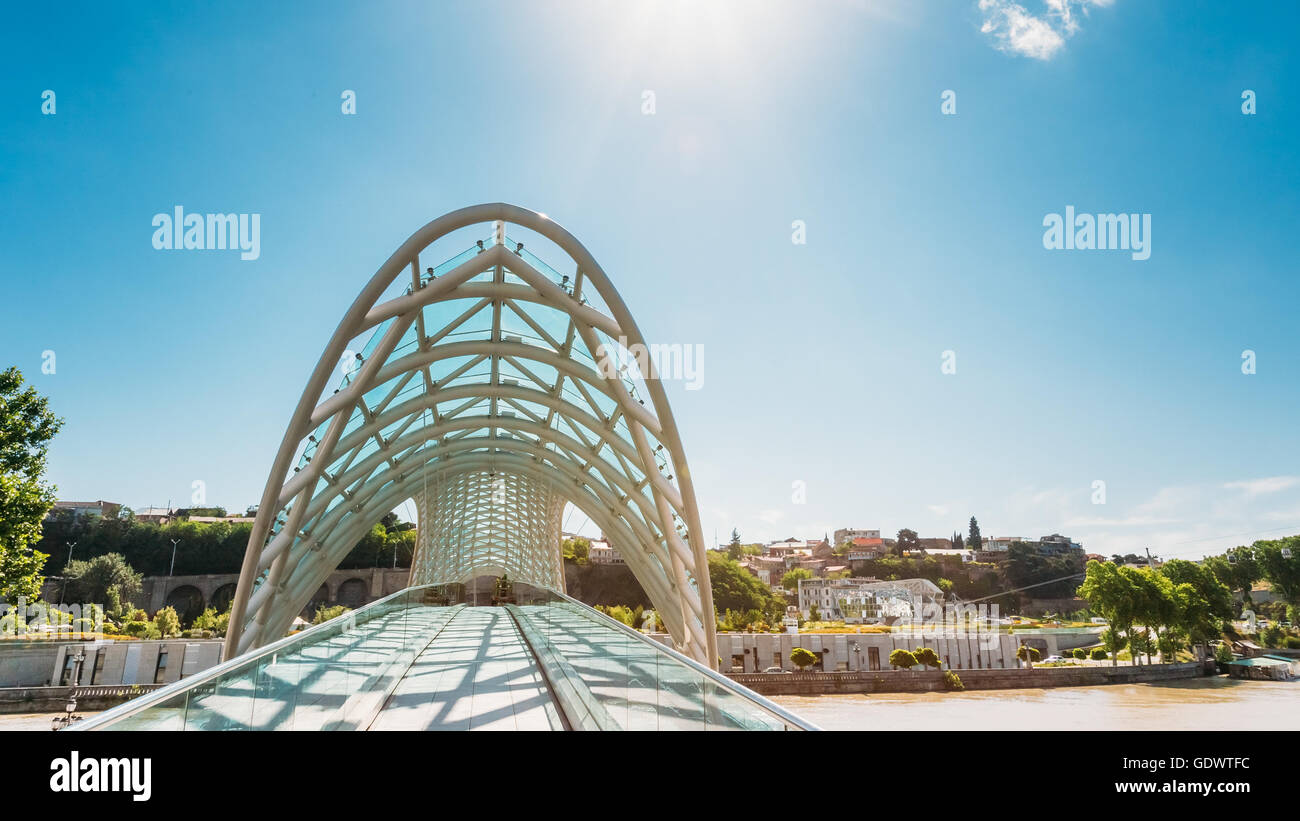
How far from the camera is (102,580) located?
244 feet

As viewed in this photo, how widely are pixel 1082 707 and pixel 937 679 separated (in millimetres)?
10713

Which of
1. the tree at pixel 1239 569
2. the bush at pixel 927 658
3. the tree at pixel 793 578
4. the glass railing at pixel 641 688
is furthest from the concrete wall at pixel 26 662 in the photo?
the tree at pixel 1239 569

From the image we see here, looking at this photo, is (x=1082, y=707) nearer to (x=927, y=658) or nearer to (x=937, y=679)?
(x=937, y=679)

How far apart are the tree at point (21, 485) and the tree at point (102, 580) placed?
55.2 m

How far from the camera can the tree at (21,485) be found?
26.6 m

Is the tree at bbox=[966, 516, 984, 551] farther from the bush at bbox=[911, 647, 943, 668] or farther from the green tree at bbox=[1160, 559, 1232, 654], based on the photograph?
the bush at bbox=[911, 647, 943, 668]

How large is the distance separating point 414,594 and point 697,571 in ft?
29.8

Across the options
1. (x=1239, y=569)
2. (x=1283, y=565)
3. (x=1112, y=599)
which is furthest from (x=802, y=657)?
(x=1239, y=569)

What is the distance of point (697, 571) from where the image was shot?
20.4 meters

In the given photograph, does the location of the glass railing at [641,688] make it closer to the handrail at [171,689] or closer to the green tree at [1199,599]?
the handrail at [171,689]

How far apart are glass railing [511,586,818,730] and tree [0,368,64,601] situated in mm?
27051

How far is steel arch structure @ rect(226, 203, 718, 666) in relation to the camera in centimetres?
1722
